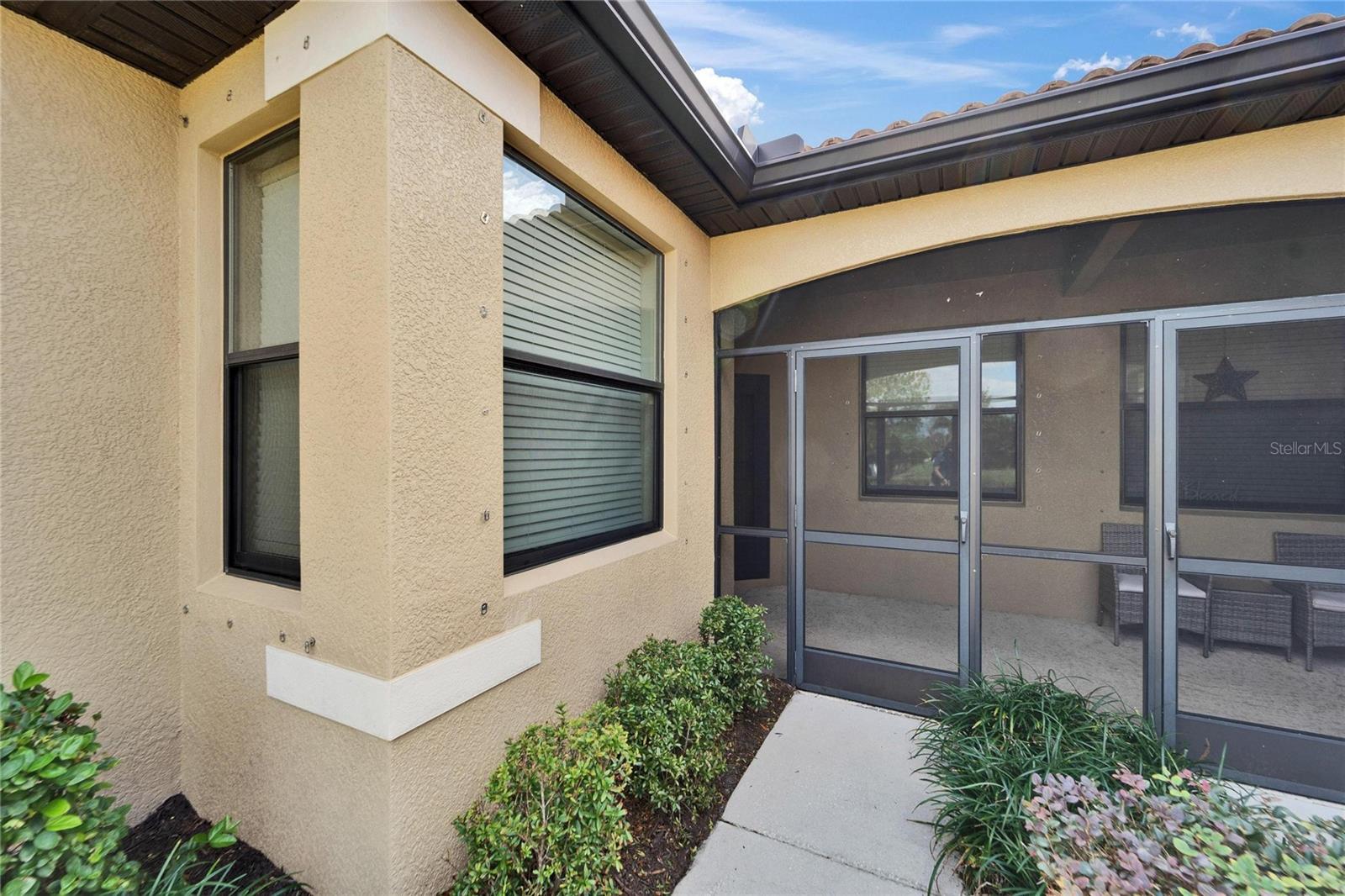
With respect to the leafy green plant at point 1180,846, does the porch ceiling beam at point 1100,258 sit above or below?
above

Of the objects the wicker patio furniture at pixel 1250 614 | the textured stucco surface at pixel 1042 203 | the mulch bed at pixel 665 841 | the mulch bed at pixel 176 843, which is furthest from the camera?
the wicker patio furniture at pixel 1250 614

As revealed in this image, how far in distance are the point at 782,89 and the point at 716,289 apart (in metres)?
1.47

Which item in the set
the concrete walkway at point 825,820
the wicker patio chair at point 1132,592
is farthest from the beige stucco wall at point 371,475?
the wicker patio chair at point 1132,592

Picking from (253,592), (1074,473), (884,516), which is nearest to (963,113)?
(1074,473)

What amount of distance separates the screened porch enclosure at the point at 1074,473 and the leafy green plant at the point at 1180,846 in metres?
1.65

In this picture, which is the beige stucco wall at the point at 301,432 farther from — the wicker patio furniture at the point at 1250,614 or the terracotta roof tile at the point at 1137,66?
the wicker patio furniture at the point at 1250,614

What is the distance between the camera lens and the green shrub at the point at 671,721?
2527mm

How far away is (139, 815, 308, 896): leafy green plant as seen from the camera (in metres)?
1.72

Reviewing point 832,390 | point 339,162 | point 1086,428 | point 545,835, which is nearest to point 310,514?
point 339,162

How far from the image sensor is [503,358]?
2.52m

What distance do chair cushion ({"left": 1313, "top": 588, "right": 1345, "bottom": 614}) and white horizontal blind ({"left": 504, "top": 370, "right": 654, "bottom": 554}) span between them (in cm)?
406

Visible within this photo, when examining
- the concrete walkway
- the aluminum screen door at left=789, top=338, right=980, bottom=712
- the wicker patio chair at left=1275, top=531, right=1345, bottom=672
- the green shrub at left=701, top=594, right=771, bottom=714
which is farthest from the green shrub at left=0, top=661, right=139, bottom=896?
the wicker patio chair at left=1275, top=531, right=1345, bottom=672

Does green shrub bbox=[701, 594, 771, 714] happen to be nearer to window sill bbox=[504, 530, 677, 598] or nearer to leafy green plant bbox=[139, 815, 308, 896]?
window sill bbox=[504, 530, 677, 598]

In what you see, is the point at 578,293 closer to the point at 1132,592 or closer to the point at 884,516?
A: the point at 884,516
